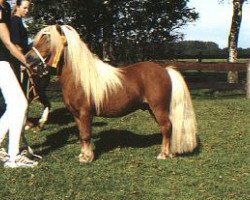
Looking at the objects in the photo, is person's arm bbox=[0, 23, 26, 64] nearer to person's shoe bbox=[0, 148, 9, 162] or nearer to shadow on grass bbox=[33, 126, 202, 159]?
person's shoe bbox=[0, 148, 9, 162]

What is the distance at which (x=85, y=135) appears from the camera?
26.3ft

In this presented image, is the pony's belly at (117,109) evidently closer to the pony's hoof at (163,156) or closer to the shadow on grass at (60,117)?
the pony's hoof at (163,156)

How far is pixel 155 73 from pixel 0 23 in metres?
2.40

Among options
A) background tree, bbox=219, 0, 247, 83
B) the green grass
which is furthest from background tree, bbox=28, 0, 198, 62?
the green grass

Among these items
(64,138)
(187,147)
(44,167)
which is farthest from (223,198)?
(64,138)

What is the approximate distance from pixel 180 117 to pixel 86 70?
161 cm

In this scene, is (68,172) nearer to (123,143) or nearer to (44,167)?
(44,167)

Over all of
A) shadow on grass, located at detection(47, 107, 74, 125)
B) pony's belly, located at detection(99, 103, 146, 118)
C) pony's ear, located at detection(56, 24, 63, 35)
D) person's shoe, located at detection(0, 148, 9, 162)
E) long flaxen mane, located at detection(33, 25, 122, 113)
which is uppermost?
pony's ear, located at detection(56, 24, 63, 35)

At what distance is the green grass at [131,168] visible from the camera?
21.8 ft

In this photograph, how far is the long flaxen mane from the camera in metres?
7.77

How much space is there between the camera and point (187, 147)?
834cm

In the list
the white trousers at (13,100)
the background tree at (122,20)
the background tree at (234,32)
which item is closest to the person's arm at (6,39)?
the white trousers at (13,100)

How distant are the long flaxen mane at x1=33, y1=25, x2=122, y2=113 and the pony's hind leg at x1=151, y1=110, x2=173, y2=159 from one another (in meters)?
0.75

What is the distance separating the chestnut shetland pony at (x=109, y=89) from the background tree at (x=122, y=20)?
1374 cm
